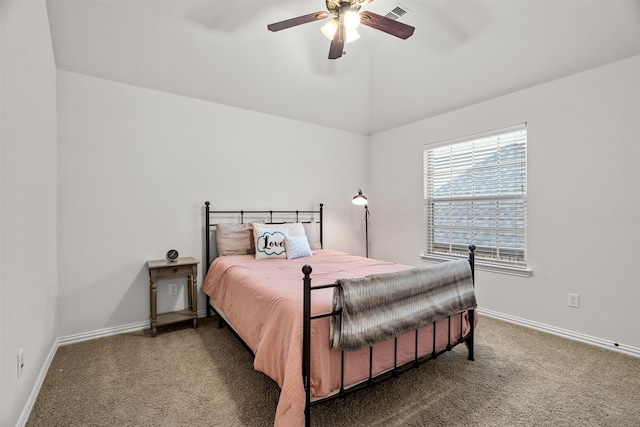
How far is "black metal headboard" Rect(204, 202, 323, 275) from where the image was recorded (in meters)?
3.39

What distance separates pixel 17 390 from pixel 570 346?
3.90 metres

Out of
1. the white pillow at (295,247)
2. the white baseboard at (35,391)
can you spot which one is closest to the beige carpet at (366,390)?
the white baseboard at (35,391)

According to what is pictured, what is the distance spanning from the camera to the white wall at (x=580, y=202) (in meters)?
2.49

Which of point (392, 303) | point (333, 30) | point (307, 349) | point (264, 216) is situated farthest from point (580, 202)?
point (264, 216)

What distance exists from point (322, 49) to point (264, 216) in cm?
211

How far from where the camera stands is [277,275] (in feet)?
8.05

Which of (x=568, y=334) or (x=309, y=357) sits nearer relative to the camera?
(x=309, y=357)

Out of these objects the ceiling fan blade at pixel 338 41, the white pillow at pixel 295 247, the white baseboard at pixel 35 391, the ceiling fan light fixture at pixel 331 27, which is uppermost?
the ceiling fan light fixture at pixel 331 27

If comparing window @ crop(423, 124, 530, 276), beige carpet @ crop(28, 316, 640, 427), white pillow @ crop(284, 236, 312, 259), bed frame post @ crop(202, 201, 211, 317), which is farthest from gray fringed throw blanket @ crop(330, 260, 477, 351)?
bed frame post @ crop(202, 201, 211, 317)

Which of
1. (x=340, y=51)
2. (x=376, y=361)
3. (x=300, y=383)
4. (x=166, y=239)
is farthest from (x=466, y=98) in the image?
(x=166, y=239)

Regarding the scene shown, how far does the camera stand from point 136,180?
304cm

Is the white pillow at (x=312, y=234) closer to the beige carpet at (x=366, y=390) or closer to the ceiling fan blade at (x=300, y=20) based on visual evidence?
the beige carpet at (x=366, y=390)

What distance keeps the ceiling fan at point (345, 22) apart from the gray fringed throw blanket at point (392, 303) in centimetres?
181

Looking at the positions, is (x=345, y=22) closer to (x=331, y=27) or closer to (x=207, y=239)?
(x=331, y=27)
